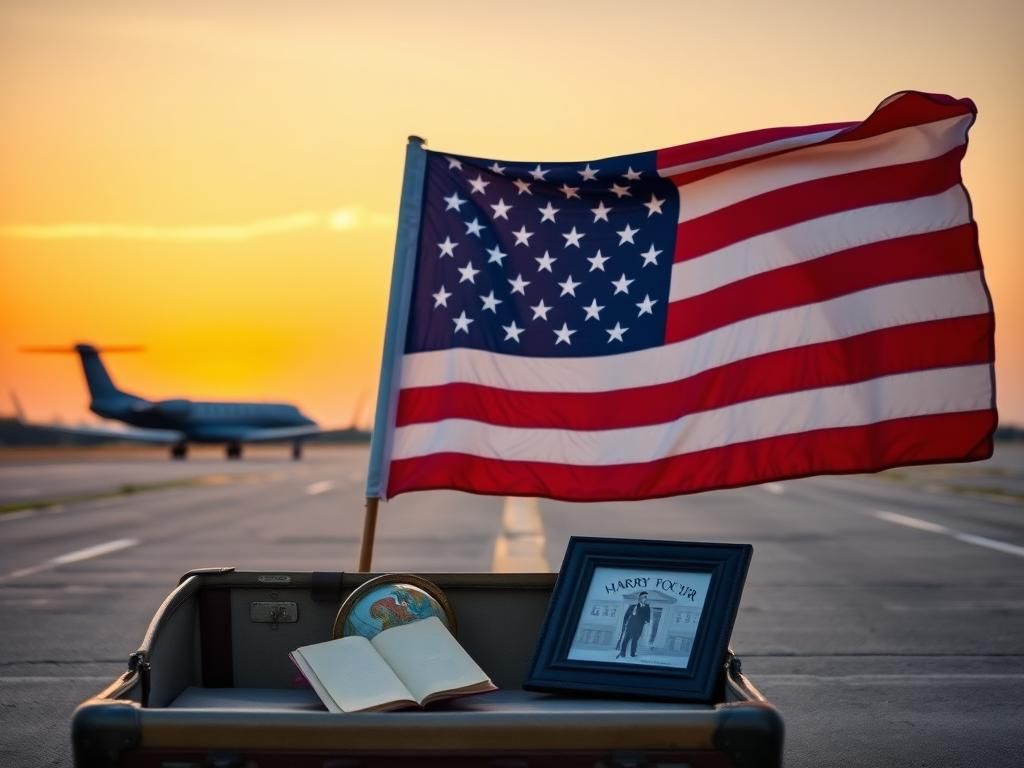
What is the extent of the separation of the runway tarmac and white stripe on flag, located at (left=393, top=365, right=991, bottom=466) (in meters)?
1.04

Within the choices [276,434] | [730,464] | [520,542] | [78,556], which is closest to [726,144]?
[730,464]

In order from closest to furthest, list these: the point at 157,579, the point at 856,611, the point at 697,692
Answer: the point at 697,692, the point at 856,611, the point at 157,579

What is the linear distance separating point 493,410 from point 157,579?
401 inches

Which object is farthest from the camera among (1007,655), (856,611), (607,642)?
(856,611)

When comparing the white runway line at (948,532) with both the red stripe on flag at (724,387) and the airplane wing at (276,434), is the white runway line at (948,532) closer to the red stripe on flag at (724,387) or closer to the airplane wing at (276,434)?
the red stripe on flag at (724,387)

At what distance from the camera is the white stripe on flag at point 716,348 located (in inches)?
222

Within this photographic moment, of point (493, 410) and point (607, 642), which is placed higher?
point (493, 410)

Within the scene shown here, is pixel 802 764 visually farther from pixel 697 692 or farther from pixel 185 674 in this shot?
pixel 185 674

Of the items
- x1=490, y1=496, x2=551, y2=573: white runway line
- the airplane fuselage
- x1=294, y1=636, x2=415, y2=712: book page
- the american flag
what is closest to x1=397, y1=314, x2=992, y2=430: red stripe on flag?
the american flag

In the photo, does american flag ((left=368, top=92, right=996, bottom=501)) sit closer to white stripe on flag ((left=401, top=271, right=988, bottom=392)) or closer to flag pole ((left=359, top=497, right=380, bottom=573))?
white stripe on flag ((left=401, top=271, right=988, bottom=392))

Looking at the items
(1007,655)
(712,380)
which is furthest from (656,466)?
(1007,655)

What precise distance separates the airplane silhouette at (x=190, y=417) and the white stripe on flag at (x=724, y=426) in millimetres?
80341

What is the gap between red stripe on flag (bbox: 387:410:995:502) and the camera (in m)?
5.44

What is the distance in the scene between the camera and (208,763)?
3.64 meters
